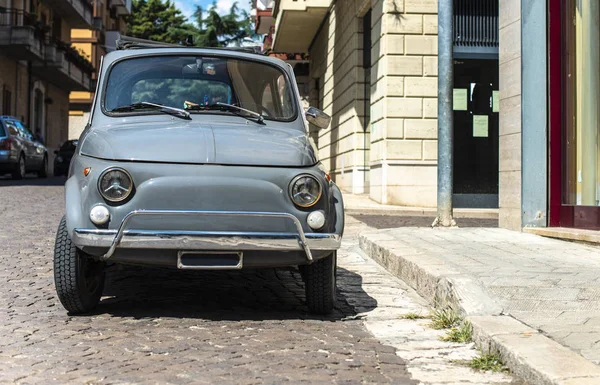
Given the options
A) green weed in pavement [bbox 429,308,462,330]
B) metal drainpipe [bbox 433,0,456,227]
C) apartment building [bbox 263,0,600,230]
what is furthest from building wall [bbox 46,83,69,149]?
green weed in pavement [bbox 429,308,462,330]

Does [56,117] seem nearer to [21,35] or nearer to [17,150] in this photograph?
[21,35]

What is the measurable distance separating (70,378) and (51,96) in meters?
41.9

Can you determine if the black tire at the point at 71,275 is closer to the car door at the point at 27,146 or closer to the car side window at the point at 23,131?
the car door at the point at 27,146

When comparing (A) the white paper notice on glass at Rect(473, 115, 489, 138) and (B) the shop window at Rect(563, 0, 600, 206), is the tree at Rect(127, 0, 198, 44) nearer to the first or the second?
(A) the white paper notice on glass at Rect(473, 115, 489, 138)

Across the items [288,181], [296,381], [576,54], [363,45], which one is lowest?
[296,381]

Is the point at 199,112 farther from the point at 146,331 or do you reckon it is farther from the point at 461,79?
the point at 461,79

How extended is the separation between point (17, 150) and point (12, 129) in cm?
59

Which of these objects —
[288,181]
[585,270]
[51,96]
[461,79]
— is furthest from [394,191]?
[51,96]

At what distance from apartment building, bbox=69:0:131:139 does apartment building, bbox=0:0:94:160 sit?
17.9 ft

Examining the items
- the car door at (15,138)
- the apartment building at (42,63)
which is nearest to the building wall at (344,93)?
the car door at (15,138)

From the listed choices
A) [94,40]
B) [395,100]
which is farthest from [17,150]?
[94,40]

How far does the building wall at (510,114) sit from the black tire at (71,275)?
547 cm

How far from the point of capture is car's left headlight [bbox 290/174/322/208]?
4758 millimetres

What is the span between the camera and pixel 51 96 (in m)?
43.3
